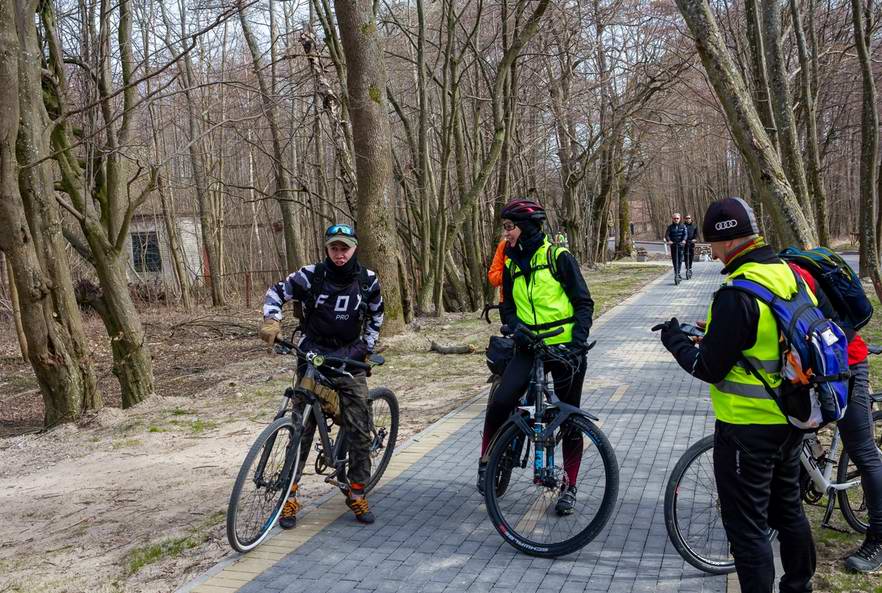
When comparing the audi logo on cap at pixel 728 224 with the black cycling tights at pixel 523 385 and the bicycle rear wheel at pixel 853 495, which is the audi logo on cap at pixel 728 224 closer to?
the black cycling tights at pixel 523 385

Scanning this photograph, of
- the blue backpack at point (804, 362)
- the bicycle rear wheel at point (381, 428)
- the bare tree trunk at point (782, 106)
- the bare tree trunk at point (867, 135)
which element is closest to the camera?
the blue backpack at point (804, 362)

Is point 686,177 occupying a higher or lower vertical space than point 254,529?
higher

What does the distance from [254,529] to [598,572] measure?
1.98 meters

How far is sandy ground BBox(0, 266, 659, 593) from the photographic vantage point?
15.9 feet

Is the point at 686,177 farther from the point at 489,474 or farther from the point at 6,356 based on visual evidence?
the point at 489,474

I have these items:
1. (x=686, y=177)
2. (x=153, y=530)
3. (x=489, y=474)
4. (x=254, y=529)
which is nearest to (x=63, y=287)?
(x=153, y=530)

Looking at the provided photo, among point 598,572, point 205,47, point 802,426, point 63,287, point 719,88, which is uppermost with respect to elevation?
point 205,47

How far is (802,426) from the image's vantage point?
331 cm

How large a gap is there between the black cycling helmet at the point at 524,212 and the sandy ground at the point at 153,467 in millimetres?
2496

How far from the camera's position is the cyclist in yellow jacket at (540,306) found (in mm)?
4922

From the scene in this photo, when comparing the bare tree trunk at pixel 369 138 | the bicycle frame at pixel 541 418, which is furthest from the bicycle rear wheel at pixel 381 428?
the bare tree trunk at pixel 369 138

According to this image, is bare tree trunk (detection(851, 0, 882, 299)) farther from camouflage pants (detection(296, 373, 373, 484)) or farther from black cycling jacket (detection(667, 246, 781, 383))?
black cycling jacket (detection(667, 246, 781, 383))

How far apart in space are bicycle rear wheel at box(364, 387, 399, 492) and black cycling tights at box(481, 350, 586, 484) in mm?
904

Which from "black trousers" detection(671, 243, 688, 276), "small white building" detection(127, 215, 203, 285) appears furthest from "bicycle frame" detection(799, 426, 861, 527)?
"small white building" detection(127, 215, 203, 285)
